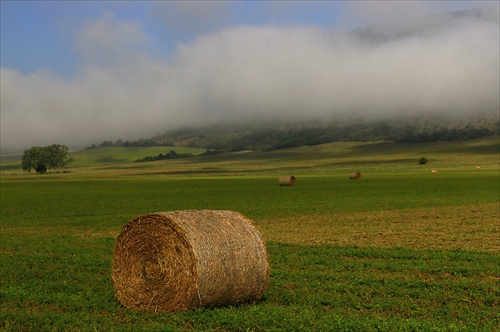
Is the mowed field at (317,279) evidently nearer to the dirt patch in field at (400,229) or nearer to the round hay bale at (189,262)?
the dirt patch in field at (400,229)

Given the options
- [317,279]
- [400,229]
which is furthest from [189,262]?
[400,229]

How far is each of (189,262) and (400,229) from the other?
1473 centimetres

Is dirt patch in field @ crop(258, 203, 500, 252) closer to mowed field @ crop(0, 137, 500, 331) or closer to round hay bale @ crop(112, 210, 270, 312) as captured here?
mowed field @ crop(0, 137, 500, 331)

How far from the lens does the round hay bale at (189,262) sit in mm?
11266

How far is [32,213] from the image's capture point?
35594mm

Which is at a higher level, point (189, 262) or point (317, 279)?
point (189, 262)

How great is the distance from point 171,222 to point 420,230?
47.5 feet

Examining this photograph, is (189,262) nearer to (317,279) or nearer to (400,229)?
(317,279)

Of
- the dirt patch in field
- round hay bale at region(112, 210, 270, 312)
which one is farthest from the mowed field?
round hay bale at region(112, 210, 270, 312)

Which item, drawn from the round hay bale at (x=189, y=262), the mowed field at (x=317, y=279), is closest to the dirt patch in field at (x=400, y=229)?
the mowed field at (x=317, y=279)

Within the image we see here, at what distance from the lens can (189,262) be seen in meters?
11.3

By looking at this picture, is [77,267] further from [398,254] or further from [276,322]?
[398,254]

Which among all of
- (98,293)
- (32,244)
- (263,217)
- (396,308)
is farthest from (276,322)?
(263,217)

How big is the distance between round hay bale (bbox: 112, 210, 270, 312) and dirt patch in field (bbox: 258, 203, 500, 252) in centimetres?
853
